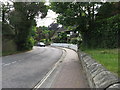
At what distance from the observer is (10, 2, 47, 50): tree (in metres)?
30.7

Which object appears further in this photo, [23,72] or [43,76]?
[23,72]

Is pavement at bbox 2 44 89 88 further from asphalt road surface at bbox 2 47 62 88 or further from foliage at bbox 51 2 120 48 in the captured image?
foliage at bbox 51 2 120 48

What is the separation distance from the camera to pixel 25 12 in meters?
31.6

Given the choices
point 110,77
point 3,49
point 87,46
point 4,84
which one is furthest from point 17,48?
point 110,77

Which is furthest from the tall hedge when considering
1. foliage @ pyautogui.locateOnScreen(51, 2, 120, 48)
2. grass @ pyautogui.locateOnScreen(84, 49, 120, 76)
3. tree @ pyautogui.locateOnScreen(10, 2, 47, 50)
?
tree @ pyautogui.locateOnScreen(10, 2, 47, 50)

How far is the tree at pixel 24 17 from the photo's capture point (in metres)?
30.7

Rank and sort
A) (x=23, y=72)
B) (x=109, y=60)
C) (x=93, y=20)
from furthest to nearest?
(x=93, y=20)
(x=23, y=72)
(x=109, y=60)

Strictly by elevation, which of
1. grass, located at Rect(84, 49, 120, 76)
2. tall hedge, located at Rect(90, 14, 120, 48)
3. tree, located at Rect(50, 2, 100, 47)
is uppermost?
tree, located at Rect(50, 2, 100, 47)

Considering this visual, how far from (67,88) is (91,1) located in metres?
12.9

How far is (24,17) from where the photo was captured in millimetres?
31609

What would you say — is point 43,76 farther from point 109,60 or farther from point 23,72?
point 109,60

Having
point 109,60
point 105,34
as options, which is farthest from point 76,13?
point 109,60

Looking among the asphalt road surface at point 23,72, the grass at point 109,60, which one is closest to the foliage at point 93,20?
the asphalt road surface at point 23,72

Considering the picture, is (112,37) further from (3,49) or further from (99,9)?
(3,49)
